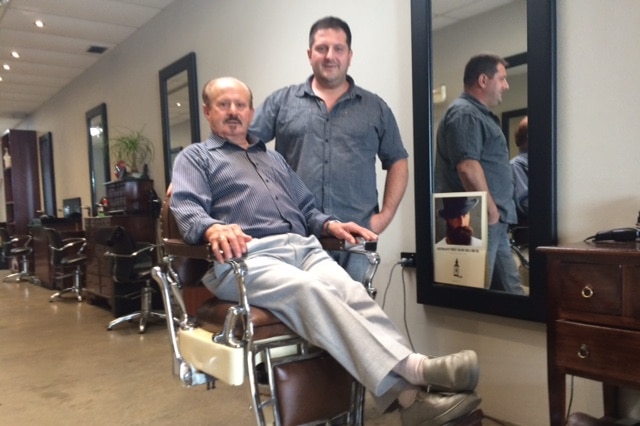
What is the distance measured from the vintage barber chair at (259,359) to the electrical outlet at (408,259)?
2.45 feet

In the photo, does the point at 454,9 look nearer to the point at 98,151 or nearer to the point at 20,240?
the point at 98,151

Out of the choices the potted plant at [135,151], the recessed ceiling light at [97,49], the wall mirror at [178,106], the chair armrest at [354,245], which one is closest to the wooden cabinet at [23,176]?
the recessed ceiling light at [97,49]

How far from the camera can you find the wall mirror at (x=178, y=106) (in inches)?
170

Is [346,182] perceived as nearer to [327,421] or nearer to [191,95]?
[327,421]

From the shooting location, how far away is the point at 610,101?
179 cm

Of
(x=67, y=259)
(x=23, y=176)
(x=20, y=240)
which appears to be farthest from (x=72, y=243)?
(x=23, y=176)

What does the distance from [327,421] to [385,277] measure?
1126 mm

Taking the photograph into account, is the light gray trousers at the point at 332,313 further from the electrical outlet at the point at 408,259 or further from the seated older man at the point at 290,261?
the electrical outlet at the point at 408,259

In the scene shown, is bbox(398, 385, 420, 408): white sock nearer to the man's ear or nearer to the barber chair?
the man's ear

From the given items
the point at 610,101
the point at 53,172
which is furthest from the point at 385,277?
the point at 53,172

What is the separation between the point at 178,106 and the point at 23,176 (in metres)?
5.74

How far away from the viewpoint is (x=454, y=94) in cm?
231

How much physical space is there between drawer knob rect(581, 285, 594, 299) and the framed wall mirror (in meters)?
8.28

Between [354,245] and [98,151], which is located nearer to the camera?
[354,245]
